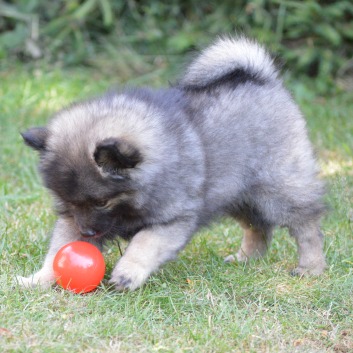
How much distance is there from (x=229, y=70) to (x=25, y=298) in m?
1.76

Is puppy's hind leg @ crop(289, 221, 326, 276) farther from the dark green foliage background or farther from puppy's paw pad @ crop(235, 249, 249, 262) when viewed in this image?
the dark green foliage background

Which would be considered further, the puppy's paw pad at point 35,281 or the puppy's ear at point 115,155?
the puppy's paw pad at point 35,281

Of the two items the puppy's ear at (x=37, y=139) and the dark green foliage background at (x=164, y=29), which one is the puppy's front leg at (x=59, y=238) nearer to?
the puppy's ear at (x=37, y=139)

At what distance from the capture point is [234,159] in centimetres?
392

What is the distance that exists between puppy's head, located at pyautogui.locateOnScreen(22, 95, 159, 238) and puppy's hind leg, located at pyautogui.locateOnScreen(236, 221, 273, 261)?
101cm

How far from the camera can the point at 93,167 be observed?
3332mm

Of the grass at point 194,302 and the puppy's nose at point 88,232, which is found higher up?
the puppy's nose at point 88,232

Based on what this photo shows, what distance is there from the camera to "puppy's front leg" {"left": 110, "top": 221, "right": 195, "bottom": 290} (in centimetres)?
348

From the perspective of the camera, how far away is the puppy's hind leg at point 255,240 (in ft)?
14.2

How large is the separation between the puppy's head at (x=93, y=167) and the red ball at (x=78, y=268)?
10cm

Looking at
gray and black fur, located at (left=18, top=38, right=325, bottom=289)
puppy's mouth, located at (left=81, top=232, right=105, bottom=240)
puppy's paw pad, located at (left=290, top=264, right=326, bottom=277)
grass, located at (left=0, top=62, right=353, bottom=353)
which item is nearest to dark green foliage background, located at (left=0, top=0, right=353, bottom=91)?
grass, located at (left=0, top=62, right=353, bottom=353)

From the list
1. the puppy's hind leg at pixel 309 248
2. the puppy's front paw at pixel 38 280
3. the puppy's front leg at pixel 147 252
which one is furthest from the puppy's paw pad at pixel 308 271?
the puppy's front paw at pixel 38 280

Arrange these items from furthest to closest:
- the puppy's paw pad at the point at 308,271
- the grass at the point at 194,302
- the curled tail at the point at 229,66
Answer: the curled tail at the point at 229,66
the puppy's paw pad at the point at 308,271
the grass at the point at 194,302

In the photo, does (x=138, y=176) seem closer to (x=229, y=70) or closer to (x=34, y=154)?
(x=229, y=70)
